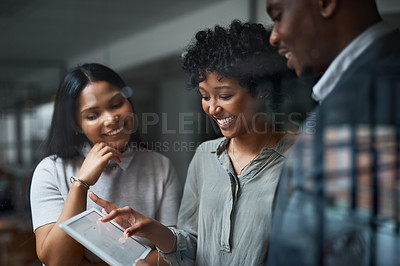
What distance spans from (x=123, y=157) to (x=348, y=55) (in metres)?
0.88

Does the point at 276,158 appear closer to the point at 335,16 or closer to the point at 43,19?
the point at 335,16

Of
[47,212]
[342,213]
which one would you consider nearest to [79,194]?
[47,212]

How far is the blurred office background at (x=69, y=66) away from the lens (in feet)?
4.52

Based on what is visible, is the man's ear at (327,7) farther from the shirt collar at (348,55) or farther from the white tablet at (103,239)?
the white tablet at (103,239)

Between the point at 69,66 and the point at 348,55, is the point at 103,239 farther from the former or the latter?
the point at 348,55

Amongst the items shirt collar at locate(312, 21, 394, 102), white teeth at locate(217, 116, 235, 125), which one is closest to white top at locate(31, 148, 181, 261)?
white teeth at locate(217, 116, 235, 125)

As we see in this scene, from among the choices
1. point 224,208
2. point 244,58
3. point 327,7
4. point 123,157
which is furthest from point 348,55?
point 123,157

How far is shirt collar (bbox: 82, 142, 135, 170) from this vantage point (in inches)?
53.2

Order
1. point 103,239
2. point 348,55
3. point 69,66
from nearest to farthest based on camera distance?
point 348,55
point 103,239
point 69,66

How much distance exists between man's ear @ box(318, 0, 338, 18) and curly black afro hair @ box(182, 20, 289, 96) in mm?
183

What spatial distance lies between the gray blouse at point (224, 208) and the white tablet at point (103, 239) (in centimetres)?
15

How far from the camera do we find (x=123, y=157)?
1382 mm

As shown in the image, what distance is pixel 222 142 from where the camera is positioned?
4.16 ft

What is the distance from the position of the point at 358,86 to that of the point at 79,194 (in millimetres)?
979
